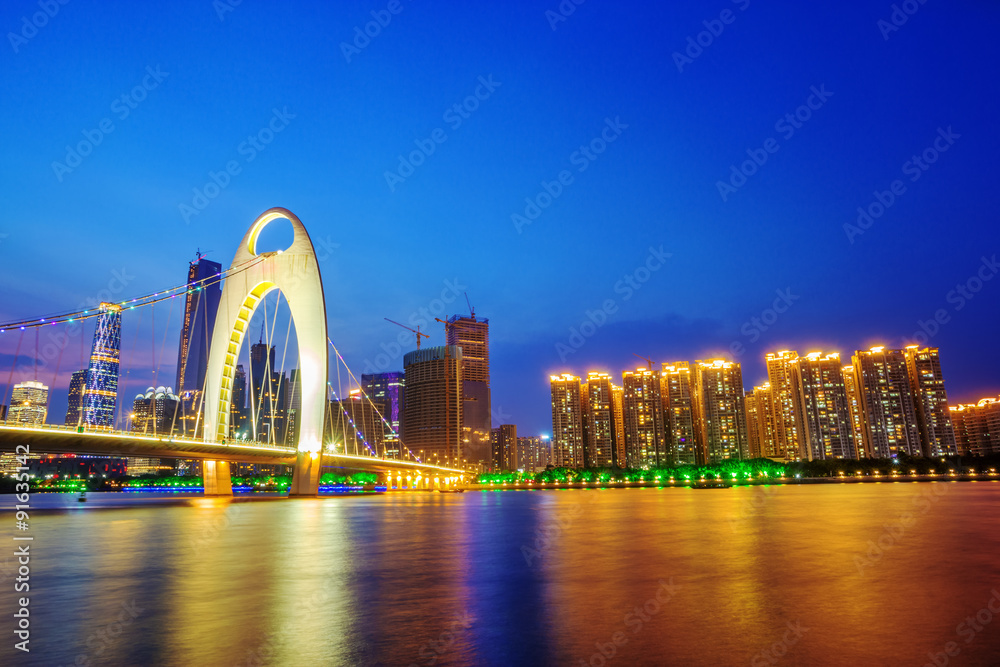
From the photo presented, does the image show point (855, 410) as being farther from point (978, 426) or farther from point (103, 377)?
point (103, 377)

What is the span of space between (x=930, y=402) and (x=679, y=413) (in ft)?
171

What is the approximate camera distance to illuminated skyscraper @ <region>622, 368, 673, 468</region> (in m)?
153

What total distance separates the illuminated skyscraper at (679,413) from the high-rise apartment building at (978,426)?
6607cm

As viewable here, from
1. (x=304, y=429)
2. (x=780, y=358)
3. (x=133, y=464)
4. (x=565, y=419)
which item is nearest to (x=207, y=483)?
(x=304, y=429)

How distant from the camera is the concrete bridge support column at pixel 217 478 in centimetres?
6969

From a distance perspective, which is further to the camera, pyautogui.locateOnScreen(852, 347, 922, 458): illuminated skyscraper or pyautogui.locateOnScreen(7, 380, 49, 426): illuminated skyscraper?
pyautogui.locateOnScreen(852, 347, 922, 458): illuminated skyscraper

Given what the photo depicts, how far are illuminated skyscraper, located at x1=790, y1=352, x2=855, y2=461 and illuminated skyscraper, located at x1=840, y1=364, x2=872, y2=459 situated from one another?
1.98 ft

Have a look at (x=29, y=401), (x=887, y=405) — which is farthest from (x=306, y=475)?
(x=887, y=405)

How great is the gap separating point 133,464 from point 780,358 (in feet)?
610

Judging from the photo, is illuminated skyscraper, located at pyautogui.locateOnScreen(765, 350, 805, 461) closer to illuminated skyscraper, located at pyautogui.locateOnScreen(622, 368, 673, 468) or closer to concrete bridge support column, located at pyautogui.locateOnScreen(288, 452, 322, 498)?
illuminated skyscraper, located at pyautogui.locateOnScreen(622, 368, 673, 468)

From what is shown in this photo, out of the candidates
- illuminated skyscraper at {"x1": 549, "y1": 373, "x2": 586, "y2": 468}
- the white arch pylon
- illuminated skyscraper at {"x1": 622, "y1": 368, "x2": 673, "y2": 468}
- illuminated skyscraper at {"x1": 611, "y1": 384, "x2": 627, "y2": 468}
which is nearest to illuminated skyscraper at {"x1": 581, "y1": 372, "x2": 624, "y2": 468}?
illuminated skyscraper at {"x1": 611, "y1": 384, "x2": 627, "y2": 468}

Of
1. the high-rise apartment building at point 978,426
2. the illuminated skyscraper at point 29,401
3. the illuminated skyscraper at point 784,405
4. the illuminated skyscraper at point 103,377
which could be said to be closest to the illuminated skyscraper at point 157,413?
the illuminated skyscraper at point 103,377

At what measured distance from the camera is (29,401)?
243 ft

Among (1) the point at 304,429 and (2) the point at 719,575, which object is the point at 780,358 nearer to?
(1) the point at 304,429
